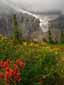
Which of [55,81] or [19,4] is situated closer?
[55,81]

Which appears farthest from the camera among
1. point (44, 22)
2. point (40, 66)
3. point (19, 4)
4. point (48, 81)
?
point (19, 4)

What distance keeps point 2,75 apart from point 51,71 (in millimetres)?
1088

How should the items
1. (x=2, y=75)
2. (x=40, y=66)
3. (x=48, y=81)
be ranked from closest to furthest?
(x=2, y=75) → (x=48, y=81) → (x=40, y=66)

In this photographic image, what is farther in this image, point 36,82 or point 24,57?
point 24,57

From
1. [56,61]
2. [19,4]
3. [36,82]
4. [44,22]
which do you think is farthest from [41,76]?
[19,4]

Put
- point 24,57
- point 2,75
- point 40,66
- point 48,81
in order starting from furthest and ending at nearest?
1. point 24,57
2. point 40,66
3. point 48,81
4. point 2,75

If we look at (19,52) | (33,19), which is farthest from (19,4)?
(19,52)

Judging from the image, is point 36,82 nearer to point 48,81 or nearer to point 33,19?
point 48,81

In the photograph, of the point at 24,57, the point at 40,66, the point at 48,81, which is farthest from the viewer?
the point at 24,57

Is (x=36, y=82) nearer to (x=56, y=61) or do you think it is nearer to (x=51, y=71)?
(x=51, y=71)

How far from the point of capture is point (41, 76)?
723 cm

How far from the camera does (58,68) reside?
7.64 metres

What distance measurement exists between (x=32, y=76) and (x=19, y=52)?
1300 mm

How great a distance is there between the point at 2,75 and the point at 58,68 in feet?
4.69
